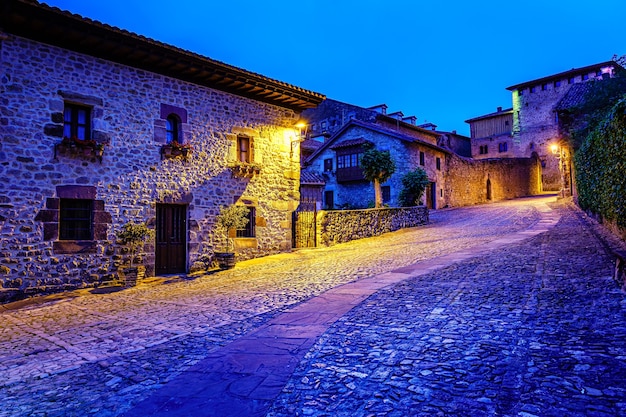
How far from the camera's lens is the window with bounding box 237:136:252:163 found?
1307 cm

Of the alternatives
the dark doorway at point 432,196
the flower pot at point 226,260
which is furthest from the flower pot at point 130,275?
the dark doorway at point 432,196

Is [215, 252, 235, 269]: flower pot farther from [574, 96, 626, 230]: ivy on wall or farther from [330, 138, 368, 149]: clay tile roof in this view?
[330, 138, 368, 149]: clay tile roof

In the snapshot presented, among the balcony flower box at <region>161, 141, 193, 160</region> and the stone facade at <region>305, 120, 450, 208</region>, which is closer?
the balcony flower box at <region>161, 141, 193, 160</region>

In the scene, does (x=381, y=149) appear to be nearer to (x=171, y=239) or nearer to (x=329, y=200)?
(x=329, y=200)

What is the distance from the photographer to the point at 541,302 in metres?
5.29

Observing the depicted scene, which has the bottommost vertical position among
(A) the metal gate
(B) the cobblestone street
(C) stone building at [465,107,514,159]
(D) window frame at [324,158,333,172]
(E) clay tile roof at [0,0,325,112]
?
(B) the cobblestone street

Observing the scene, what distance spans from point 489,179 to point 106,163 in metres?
34.5

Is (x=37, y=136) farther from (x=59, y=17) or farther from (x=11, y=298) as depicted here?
(x=11, y=298)

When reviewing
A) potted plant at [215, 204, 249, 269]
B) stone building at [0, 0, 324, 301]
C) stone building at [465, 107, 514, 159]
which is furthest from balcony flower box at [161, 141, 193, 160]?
stone building at [465, 107, 514, 159]

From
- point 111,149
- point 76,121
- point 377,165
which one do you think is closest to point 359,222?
point 377,165

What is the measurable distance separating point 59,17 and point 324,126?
1328 inches

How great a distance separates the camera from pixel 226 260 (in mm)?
11820

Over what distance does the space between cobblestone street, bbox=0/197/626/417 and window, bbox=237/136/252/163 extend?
18.7ft

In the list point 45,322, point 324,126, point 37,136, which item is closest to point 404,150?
point 324,126
